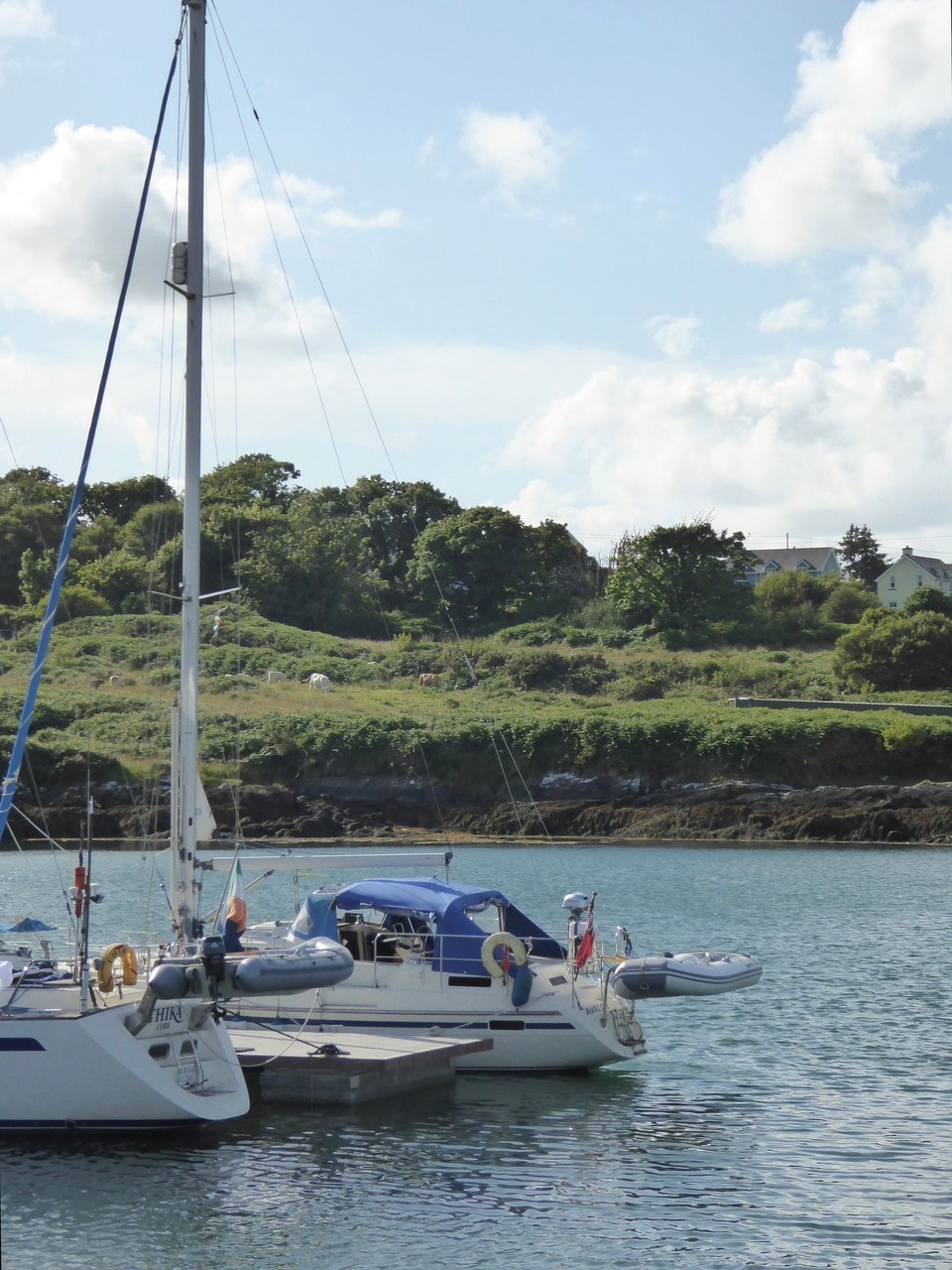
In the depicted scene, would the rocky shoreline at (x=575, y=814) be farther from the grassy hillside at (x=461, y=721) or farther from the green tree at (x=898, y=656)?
the green tree at (x=898, y=656)

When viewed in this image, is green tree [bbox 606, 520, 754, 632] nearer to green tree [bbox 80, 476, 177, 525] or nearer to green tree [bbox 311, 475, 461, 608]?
green tree [bbox 311, 475, 461, 608]

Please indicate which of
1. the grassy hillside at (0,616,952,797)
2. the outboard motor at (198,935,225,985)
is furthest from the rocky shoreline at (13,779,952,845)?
the outboard motor at (198,935,225,985)

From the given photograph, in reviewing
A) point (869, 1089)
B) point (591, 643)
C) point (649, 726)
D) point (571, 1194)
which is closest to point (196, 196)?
point (571, 1194)

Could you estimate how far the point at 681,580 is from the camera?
89.6 metres

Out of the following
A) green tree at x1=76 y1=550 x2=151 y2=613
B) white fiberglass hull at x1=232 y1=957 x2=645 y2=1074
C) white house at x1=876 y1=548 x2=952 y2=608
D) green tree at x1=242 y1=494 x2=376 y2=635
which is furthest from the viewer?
white house at x1=876 y1=548 x2=952 y2=608

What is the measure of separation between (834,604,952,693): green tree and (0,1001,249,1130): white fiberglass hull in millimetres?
62816

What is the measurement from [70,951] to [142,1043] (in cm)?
555

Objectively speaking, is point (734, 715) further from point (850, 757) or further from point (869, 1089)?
point (869, 1089)

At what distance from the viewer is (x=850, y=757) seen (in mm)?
67562

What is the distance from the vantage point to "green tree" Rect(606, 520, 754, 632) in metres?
88.9

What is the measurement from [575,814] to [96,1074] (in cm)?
5154

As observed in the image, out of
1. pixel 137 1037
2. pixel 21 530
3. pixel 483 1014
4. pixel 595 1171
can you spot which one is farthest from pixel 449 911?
pixel 21 530

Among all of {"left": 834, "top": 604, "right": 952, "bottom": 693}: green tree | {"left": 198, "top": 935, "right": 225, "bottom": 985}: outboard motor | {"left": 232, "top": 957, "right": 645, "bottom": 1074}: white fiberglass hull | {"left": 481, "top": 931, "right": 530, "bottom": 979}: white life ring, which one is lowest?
{"left": 232, "top": 957, "right": 645, "bottom": 1074}: white fiberglass hull

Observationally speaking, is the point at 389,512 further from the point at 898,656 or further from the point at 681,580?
the point at 898,656
